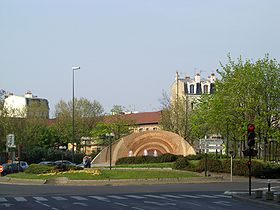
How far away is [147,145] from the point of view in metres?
62.7

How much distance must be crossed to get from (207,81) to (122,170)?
7943 cm

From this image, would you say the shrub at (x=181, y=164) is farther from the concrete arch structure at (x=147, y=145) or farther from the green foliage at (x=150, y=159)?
the concrete arch structure at (x=147, y=145)

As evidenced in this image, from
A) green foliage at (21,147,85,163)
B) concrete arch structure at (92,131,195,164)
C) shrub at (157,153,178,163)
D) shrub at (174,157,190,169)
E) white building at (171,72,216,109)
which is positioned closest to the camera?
shrub at (174,157,190,169)

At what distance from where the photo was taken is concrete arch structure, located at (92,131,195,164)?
201 ft

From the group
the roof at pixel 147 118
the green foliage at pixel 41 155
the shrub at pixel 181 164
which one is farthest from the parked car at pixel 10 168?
the roof at pixel 147 118

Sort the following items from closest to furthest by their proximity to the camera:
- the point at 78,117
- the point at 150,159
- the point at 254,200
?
1. the point at 254,200
2. the point at 150,159
3. the point at 78,117

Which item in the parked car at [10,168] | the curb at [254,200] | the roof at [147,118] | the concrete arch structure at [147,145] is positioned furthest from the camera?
the roof at [147,118]

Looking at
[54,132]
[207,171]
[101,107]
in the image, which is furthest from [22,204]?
[101,107]

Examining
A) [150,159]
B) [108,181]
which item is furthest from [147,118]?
[108,181]

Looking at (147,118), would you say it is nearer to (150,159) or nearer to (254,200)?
(150,159)

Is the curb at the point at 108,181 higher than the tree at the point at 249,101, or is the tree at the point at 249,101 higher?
the tree at the point at 249,101

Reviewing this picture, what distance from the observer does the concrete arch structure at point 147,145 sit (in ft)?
201

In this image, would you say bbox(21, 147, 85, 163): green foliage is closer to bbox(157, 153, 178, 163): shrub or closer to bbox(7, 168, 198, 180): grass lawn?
bbox(157, 153, 178, 163): shrub

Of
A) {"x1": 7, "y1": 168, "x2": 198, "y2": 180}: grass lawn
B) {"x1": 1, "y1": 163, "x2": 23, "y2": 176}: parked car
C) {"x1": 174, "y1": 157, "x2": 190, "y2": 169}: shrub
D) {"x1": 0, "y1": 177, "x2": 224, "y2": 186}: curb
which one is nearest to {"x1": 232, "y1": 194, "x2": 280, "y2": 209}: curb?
{"x1": 0, "y1": 177, "x2": 224, "y2": 186}: curb
